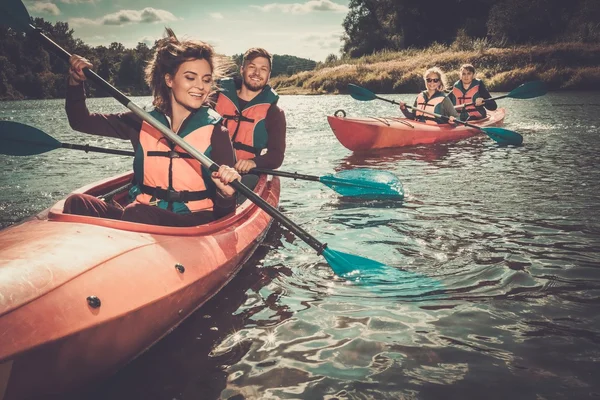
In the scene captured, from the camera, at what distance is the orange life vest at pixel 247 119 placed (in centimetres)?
433

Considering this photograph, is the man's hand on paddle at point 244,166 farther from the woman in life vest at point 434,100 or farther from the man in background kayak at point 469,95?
the man in background kayak at point 469,95

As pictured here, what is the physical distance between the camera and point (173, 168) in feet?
8.90

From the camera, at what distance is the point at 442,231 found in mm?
3688

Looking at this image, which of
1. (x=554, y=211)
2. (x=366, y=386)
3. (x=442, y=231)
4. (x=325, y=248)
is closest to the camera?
(x=366, y=386)

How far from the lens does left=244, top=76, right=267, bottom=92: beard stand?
4336 millimetres

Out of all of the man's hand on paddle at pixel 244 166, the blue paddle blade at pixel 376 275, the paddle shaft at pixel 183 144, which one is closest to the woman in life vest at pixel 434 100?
the man's hand on paddle at pixel 244 166

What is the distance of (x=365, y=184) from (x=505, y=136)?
4472mm

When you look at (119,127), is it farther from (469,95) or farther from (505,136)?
(469,95)

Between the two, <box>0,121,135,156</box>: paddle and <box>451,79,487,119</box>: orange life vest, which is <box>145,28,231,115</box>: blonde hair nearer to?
<box>0,121,135,156</box>: paddle

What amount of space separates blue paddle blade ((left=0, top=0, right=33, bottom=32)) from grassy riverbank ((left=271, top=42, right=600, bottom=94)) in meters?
19.8

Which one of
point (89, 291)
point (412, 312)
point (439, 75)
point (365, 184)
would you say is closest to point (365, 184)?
point (365, 184)

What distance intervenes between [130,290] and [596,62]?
76.9ft

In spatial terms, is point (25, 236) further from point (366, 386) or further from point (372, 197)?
point (372, 197)

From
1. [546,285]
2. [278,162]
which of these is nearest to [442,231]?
[546,285]
